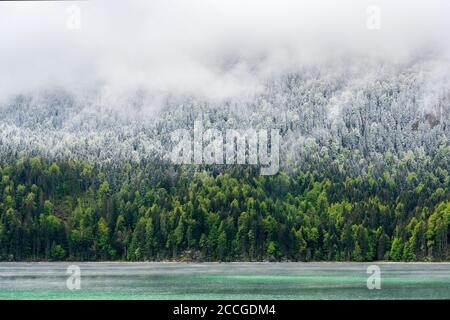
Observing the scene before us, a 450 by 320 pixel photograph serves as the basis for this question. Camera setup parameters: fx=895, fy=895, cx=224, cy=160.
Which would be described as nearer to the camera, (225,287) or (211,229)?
(225,287)

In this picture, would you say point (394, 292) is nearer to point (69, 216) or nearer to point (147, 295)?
point (147, 295)

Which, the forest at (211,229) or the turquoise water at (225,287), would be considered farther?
the forest at (211,229)

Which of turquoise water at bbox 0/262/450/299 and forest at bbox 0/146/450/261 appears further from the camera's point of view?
forest at bbox 0/146/450/261

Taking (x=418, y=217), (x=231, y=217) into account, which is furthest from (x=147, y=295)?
(x=418, y=217)

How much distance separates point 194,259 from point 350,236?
30350 mm

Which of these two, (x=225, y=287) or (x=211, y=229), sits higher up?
(x=211, y=229)
